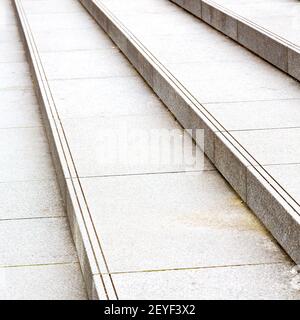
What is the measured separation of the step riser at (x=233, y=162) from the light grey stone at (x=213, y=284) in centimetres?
17

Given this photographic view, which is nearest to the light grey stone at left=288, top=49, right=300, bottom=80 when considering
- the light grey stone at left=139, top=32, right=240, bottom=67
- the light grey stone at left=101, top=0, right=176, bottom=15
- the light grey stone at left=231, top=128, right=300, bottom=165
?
the light grey stone at left=139, top=32, right=240, bottom=67

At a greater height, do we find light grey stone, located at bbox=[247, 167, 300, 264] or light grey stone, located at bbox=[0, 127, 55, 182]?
light grey stone, located at bbox=[247, 167, 300, 264]

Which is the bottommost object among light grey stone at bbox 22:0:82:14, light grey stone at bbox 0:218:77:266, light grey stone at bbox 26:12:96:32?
light grey stone at bbox 22:0:82:14

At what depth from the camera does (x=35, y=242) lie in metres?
5.10

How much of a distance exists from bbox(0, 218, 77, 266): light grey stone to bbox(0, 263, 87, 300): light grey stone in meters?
0.10

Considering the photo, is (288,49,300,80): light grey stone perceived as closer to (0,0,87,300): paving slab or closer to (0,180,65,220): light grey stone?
(0,0,87,300): paving slab

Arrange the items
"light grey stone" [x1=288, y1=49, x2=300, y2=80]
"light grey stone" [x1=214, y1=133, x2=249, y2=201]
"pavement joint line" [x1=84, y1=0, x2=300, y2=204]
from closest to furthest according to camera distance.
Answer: "light grey stone" [x1=214, y1=133, x2=249, y2=201] → "pavement joint line" [x1=84, y1=0, x2=300, y2=204] → "light grey stone" [x1=288, y1=49, x2=300, y2=80]

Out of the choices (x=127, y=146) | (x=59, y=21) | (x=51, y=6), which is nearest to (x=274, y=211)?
(x=127, y=146)

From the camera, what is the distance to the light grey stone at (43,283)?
14.6 ft

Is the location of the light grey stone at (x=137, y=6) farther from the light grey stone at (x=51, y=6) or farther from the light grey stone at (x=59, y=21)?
the light grey stone at (x=51, y=6)

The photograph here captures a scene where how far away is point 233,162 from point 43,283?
135 centimetres

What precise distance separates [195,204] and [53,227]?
0.87 m

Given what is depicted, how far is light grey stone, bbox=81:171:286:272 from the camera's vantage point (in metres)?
4.39
